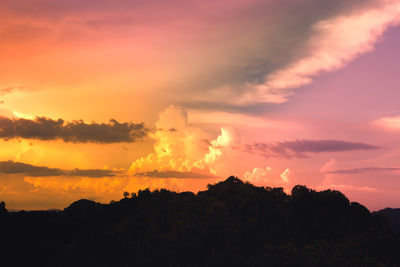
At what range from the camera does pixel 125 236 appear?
70.0m

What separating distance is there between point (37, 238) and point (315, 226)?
39724 mm

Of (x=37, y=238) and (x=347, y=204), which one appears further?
(x=347, y=204)

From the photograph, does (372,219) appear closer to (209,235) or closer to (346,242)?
(346,242)

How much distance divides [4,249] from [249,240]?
33.7m

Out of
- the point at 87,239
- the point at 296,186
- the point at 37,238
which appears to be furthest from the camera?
A: the point at 296,186

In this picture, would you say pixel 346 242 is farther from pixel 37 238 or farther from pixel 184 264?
pixel 37 238

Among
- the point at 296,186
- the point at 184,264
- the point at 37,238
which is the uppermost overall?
A: the point at 296,186

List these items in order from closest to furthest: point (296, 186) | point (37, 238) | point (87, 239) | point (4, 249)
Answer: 1. point (4, 249)
2. point (37, 238)
3. point (87, 239)
4. point (296, 186)

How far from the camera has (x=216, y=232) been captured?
67875 millimetres

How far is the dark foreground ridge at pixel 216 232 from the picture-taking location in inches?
2408

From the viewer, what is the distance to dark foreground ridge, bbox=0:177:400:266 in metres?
61.2

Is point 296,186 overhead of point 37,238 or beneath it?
overhead

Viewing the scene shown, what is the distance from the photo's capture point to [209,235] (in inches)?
2665

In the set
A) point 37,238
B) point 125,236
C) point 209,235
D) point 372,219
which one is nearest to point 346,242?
point 372,219
